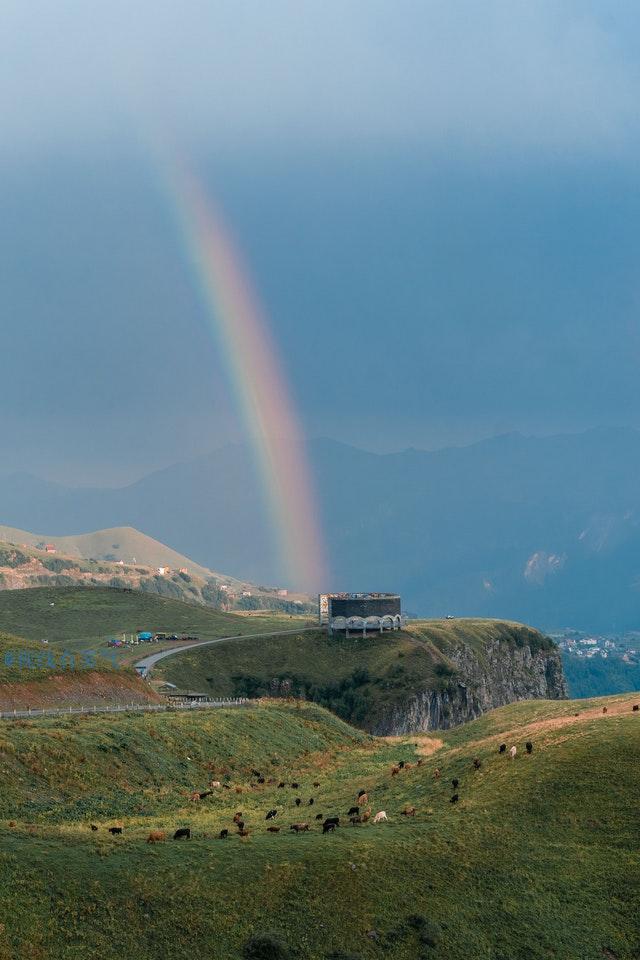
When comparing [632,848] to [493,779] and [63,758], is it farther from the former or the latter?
[63,758]

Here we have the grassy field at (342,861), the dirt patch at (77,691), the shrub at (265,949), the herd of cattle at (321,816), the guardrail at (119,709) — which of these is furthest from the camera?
the dirt patch at (77,691)

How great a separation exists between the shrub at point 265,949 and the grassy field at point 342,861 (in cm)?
38

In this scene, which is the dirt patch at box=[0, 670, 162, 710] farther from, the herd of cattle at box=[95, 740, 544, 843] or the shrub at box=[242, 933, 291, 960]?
the shrub at box=[242, 933, 291, 960]

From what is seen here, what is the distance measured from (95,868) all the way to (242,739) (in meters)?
55.2

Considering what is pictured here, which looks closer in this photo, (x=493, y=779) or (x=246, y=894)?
(x=246, y=894)

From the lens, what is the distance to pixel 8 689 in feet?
333

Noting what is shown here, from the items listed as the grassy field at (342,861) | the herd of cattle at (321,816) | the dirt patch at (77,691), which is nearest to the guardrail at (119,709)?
the dirt patch at (77,691)

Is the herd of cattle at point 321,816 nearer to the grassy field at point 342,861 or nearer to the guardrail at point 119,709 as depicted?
the grassy field at point 342,861

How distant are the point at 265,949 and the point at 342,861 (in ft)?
27.8

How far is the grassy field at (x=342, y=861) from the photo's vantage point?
45219mm

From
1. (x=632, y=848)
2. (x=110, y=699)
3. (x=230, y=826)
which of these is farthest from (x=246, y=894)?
(x=110, y=699)

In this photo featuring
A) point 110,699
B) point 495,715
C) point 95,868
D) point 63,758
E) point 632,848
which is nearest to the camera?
point 95,868

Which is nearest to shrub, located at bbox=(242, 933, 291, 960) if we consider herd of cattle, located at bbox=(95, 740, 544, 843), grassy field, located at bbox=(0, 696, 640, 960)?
grassy field, located at bbox=(0, 696, 640, 960)

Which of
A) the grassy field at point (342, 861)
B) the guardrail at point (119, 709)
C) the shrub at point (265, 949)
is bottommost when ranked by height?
the shrub at point (265, 949)
